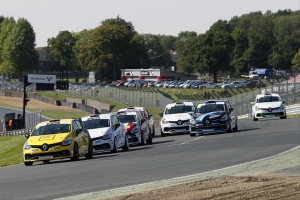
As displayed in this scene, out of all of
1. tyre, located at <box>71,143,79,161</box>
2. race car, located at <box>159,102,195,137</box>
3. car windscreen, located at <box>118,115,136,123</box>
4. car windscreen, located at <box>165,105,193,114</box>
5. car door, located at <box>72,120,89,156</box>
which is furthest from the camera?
car windscreen, located at <box>165,105,193,114</box>

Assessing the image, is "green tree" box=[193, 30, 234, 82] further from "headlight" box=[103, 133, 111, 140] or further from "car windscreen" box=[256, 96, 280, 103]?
"headlight" box=[103, 133, 111, 140]

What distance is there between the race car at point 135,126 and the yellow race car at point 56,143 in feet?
21.0

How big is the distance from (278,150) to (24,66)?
134873 mm

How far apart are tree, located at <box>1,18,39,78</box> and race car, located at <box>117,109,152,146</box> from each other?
123 metres

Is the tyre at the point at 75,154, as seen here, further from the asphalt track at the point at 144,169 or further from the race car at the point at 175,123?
the race car at the point at 175,123

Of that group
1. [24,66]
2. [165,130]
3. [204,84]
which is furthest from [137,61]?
[165,130]

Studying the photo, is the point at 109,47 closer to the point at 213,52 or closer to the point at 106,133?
the point at 213,52

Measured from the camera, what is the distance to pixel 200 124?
3331 cm

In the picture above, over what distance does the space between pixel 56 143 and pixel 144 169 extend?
4716mm

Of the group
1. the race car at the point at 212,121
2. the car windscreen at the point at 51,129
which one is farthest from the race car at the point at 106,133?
the race car at the point at 212,121

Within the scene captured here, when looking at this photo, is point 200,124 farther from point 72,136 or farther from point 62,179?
point 62,179

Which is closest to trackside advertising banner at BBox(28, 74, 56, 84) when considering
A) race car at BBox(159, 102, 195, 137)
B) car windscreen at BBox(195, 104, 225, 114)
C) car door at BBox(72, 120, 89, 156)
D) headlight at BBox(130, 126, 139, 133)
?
race car at BBox(159, 102, 195, 137)

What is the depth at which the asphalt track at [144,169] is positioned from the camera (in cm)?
1489

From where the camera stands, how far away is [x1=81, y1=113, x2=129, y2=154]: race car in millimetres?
25953
